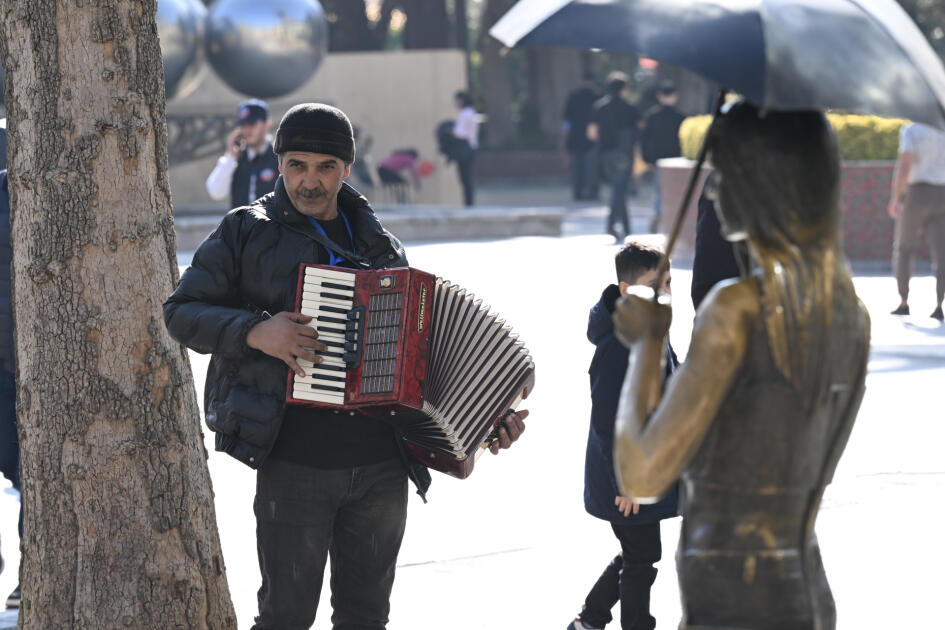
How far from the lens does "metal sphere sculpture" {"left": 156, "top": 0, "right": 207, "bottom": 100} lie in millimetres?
17047

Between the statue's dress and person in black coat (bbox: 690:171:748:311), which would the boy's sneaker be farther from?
the statue's dress

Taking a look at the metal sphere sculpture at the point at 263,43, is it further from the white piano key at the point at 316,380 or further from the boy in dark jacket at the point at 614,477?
the white piano key at the point at 316,380

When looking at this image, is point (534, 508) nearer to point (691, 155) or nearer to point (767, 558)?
point (767, 558)

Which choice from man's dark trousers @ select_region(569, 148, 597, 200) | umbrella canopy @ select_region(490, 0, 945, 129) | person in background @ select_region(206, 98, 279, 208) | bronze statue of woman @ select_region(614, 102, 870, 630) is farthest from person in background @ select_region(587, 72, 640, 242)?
bronze statue of woman @ select_region(614, 102, 870, 630)

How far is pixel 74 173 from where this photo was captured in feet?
14.4

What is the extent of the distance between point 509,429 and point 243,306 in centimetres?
83

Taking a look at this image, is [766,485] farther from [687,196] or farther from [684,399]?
[687,196]

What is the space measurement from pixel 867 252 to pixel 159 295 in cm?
1176

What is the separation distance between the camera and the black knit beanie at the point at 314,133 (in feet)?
13.5

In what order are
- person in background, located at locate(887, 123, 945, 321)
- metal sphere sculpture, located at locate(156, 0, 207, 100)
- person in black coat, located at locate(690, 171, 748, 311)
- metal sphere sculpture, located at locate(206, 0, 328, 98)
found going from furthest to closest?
metal sphere sculpture, located at locate(206, 0, 328, 98), metal sphere sculpture, located at locate(156, 0, 207, 100), person in background, located at locate(887, 123, 945, 321), person in black coat, located at locate(690, 171, 748, 311)

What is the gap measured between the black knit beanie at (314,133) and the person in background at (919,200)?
8011 mm

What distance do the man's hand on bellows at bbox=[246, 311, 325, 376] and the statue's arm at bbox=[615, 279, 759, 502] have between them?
1268 mm

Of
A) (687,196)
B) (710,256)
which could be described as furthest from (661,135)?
(687,196)

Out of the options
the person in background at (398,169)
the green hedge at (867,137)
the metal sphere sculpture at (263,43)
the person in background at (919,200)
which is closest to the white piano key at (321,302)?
the person in background at (919,200)
